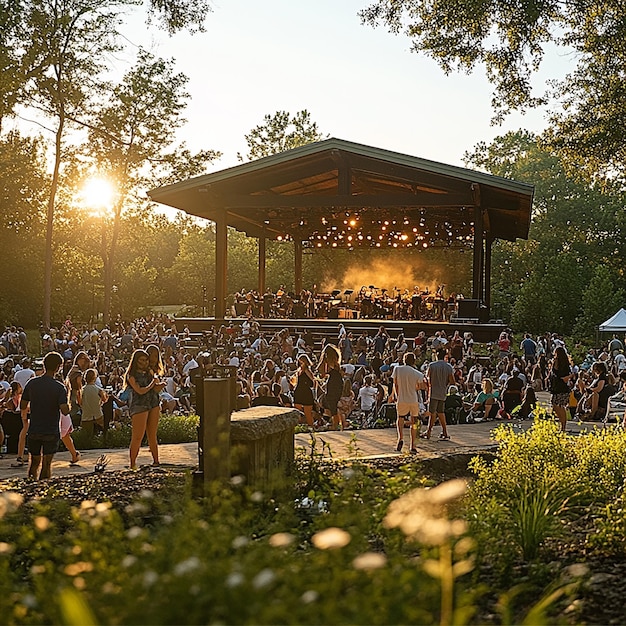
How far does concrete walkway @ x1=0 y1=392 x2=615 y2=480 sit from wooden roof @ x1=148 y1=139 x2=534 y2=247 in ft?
40.0

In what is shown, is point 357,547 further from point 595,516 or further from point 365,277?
point 365,277

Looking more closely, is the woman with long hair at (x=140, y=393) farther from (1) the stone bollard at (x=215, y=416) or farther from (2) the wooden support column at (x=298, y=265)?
(2) the wooden support column at (x=298, y=265)

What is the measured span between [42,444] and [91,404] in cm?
406

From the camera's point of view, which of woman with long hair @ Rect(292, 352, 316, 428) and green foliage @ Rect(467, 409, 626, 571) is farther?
woman with long hair @ Rect(292, 352, 316, 428)

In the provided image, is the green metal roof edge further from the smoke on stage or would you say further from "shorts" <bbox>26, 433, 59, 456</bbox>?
"shorts" <bbox>26, 433, 59, 456</bbox>

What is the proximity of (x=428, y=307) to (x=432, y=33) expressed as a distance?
645 inches

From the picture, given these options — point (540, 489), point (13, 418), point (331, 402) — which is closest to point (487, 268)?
point (331, 402)

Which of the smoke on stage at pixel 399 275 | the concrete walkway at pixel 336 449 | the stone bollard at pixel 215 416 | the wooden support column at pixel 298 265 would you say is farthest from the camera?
the smoke on stage at pixel 399 275

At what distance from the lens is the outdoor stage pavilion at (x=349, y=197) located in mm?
25016

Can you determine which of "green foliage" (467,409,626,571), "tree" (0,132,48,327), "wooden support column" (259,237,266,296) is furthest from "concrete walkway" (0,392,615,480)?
"tree" (0,132,48,327)

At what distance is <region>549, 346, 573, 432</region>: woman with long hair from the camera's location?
12594mm

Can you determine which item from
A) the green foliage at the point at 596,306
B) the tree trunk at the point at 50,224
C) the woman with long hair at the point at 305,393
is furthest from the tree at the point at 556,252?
the woman with long hair at the point at 305,393

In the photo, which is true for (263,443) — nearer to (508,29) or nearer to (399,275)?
(508,29)

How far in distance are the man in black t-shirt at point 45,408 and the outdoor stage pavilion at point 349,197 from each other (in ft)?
56.1
